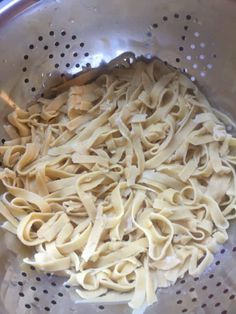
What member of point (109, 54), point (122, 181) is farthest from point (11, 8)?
point (122, 181)

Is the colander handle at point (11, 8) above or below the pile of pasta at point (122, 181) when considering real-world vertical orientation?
above

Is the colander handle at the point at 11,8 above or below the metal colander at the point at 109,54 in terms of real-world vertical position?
above

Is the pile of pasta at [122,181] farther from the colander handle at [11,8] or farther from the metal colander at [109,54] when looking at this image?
the colander handle at [11,8]

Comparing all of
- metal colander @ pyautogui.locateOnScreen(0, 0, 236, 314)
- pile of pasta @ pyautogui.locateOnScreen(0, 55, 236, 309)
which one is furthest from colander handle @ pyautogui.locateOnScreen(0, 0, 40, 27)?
pile of pasta @ pyautogui.locateOnScreen(0, 55, 236, 309)

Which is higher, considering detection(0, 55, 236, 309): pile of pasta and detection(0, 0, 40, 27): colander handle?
detection(0, 0, 40, 27): colander handle

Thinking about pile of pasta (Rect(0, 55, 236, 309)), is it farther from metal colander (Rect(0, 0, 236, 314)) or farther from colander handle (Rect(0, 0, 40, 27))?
colander handle (Rect(0, 0, 40, 27))

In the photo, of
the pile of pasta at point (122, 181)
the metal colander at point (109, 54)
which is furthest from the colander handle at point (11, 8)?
the pile of pasta at point (122, 181)
